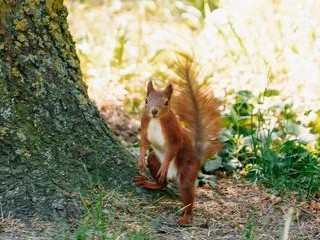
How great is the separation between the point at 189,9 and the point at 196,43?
0.95m

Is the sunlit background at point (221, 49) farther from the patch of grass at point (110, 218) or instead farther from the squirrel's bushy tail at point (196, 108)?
the patch of grass at point (110, 218)

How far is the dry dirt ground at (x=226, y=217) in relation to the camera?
3417 mm

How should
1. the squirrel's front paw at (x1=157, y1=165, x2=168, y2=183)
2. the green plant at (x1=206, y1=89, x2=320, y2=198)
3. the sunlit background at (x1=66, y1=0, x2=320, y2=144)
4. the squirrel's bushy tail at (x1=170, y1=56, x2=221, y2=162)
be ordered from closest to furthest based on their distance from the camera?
the squirrel's front paw at (x1=157, y1=165, x2=168, y2=183) < the squirrel's bushy tail at (x1=170, y1=56, x2=221, y2=162) < the green plant at (x1=206, y1=89, x2=320, y2=198) < the sunlit background at (x1=66, y1=0, x2=320, y2=144)

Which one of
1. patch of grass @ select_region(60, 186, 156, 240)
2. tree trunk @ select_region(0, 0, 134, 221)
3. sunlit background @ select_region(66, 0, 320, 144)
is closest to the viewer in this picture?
patch of grass @ select_region(60, 186, 156, 240)

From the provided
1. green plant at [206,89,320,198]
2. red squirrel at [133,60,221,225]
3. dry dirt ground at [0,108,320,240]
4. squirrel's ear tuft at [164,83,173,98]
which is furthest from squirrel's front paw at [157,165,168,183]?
green plant at [206,89,320,198]

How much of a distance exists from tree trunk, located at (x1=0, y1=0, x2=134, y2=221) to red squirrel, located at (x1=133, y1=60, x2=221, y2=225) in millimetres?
212

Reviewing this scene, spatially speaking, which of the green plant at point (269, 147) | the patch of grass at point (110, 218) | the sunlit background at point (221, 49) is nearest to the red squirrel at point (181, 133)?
the patch of grass at point (110, 218)

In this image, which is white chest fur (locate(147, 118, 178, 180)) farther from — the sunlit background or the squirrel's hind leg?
the sunlit background

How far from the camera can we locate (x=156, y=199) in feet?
12.7

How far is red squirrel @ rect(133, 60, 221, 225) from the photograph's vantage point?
3680mm

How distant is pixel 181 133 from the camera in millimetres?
3764

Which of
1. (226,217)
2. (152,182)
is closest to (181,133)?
(152,182)

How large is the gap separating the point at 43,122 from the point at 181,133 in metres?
0.62

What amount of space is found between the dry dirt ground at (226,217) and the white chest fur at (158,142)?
162 millimetres
